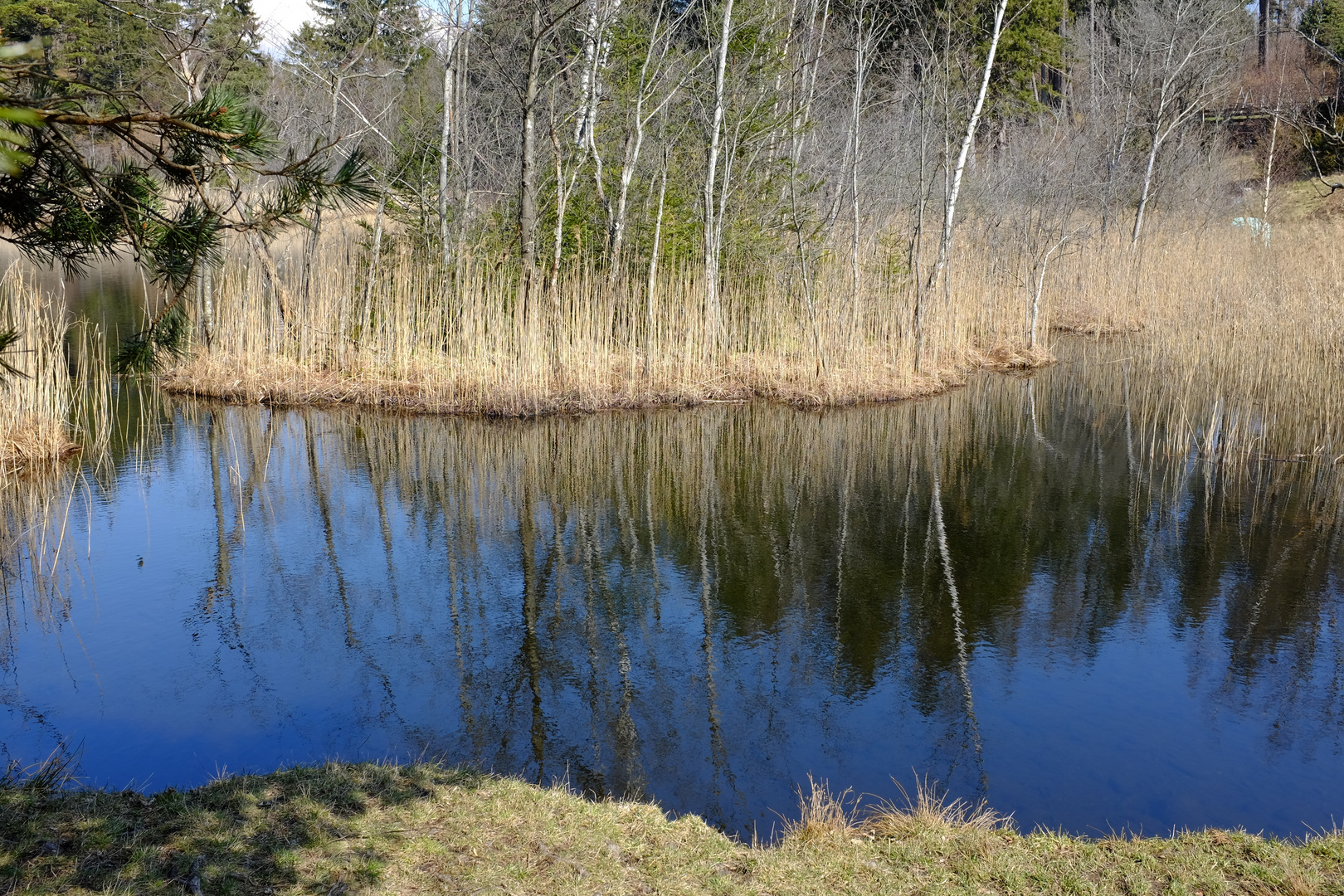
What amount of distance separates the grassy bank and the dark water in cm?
49

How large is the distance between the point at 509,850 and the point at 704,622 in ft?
8.80

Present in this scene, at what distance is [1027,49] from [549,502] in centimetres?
2450

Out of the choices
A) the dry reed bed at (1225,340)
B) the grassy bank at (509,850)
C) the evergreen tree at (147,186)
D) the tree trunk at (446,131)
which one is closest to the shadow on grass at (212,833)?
the grassy bank at (509,850)

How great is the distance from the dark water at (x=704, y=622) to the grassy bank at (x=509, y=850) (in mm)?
490

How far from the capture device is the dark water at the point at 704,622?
13.4 feet

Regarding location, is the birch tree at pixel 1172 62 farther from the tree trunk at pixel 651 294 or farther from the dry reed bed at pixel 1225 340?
the tree trunk at pixel 651 294

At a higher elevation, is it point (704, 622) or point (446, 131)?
point (446, 131)

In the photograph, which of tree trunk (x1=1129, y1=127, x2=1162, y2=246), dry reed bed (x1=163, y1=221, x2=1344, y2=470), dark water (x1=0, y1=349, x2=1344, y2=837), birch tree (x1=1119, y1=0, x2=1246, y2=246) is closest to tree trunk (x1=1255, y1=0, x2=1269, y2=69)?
birch tree (x1=1119, y1=0, x2=1246, y2=246)

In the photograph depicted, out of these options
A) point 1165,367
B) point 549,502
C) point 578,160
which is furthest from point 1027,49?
point 549,502

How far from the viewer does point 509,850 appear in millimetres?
2930

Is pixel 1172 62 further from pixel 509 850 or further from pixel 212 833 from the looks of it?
pixel 212 833

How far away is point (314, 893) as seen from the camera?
2.59 metres

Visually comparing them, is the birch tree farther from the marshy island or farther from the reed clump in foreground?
the reed clump in foreground

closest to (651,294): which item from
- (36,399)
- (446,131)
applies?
(446,131)
